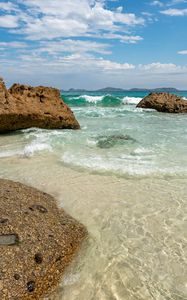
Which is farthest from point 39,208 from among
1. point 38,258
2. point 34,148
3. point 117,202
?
point 34,148

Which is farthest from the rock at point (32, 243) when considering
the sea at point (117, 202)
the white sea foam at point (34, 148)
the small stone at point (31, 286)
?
the white sea foam at point (34, 148)

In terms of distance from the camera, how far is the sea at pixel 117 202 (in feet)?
10.4

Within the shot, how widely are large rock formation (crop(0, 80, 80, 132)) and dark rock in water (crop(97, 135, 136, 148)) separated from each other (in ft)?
7.39

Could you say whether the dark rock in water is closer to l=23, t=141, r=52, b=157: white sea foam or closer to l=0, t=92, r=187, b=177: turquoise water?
l=0, t=92, r=187, b=177: turquoise water

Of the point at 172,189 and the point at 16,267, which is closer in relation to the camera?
the point at 16,267

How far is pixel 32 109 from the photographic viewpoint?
10953 millimetres

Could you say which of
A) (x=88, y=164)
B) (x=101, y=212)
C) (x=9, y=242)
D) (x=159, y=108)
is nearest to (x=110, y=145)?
(x=88, y=164)

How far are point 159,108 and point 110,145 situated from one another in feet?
46.7

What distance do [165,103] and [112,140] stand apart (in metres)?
13.5

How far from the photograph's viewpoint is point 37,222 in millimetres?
3893

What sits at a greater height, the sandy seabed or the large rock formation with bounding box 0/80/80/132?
the large rock formation with bounding box 0/80/80/132

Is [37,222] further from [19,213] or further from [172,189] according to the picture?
[172,189]

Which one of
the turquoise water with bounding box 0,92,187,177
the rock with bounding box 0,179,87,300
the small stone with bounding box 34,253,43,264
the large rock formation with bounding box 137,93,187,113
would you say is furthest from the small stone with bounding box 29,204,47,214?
the large rock formation with bounding box 137,93,187,113

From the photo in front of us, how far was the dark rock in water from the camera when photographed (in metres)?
8.99
